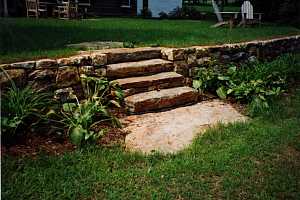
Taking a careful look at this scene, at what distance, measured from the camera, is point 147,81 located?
594 cm

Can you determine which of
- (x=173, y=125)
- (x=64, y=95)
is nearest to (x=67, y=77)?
(x=64, y=95)

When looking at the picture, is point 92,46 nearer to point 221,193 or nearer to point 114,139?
point 114,139

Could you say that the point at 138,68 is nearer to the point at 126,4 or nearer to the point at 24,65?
the point at 24,65

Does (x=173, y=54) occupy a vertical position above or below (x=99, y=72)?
above

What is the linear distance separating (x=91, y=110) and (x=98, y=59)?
3.48 ft

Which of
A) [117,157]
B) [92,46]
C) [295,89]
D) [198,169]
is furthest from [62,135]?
[295,89]

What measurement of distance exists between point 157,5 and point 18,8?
313 inches

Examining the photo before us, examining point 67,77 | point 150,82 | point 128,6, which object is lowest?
point 150,82

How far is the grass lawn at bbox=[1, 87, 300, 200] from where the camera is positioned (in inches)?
139

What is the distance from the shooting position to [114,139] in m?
4.76

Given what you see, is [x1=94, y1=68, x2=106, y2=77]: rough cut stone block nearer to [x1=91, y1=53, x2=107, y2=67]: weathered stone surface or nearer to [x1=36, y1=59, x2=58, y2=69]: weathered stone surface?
[x1=91, y1=53, x2=107, y2=67]: weathered stone surface

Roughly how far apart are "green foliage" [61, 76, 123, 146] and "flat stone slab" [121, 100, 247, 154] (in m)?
Result: 0.31

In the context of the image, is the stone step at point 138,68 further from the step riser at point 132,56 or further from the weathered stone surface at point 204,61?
the weathered stone surface at point 204,61

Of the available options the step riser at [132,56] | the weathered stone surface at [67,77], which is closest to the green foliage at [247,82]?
the step riser at [132,56]
